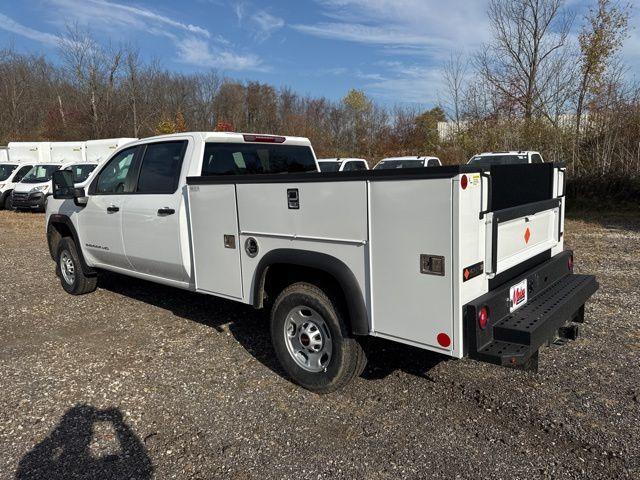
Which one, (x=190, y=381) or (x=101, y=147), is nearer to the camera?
(x=190, y=381)

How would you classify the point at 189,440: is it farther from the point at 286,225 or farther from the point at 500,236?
the point at 500,236

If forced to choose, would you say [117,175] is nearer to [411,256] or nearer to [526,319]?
[411,256]

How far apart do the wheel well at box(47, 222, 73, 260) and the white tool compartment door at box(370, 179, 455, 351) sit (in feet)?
17.3

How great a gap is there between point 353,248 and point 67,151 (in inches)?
1082

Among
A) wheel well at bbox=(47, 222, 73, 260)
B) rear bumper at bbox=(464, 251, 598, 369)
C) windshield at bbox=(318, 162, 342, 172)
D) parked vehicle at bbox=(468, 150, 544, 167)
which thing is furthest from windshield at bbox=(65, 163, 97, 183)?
rear bumper at bbox=(464, 251, 598, 369)

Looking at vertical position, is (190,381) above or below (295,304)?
Result: below

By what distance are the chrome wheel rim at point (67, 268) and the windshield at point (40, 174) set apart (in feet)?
45.7

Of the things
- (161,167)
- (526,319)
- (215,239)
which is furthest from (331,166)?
(526,319)

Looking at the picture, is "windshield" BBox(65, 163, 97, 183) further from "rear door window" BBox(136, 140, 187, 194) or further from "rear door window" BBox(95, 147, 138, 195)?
"rear door window" BBox(136, 140, 187, 194)

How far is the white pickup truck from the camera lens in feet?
9.69

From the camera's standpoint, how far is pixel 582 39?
19.0 meters

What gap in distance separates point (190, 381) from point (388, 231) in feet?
7.28

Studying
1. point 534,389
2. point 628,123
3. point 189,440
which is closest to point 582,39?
point 628,123

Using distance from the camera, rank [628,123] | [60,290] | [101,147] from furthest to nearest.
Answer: [101,147], [628,123], [60,290]
